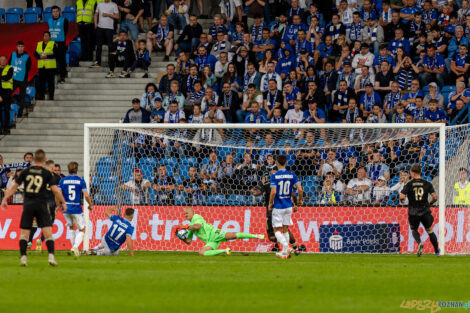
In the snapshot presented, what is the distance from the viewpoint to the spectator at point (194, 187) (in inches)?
788

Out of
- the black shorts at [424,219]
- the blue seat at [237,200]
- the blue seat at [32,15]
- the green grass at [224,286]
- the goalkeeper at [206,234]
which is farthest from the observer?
the blue seat at [32,15]

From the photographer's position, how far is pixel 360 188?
19.5 meters

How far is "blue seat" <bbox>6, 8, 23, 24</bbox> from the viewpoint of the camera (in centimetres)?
3039

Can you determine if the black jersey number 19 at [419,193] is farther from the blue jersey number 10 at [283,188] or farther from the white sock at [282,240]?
the white sock at [282,240]

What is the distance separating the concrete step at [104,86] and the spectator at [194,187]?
21.1 ft

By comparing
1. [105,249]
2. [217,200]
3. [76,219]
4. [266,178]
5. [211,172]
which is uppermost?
[211,172]

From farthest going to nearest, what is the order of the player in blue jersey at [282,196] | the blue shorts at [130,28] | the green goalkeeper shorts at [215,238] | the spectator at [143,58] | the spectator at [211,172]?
the blue shorts at [130,28] < the spectator at [143,58] < the spectator at [211,172] < the green goalkeeper shorts at [215,238] < the player in blue jersey at [282,196]

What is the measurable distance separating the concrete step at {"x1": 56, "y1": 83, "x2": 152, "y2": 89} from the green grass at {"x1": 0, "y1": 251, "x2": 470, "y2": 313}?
1243 cm

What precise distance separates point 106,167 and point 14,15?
12.3 meters

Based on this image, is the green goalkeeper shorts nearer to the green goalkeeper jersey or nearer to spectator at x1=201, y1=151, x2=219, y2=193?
the green goalkeeper jersey

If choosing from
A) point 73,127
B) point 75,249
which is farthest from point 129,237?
point 73,127

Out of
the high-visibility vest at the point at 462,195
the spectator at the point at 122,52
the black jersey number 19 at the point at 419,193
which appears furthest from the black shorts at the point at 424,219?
the spectator at the point at 122,52

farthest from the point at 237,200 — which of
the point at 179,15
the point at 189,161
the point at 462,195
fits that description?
the point at 179,15

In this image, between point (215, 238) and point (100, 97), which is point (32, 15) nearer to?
point (100, 97)
